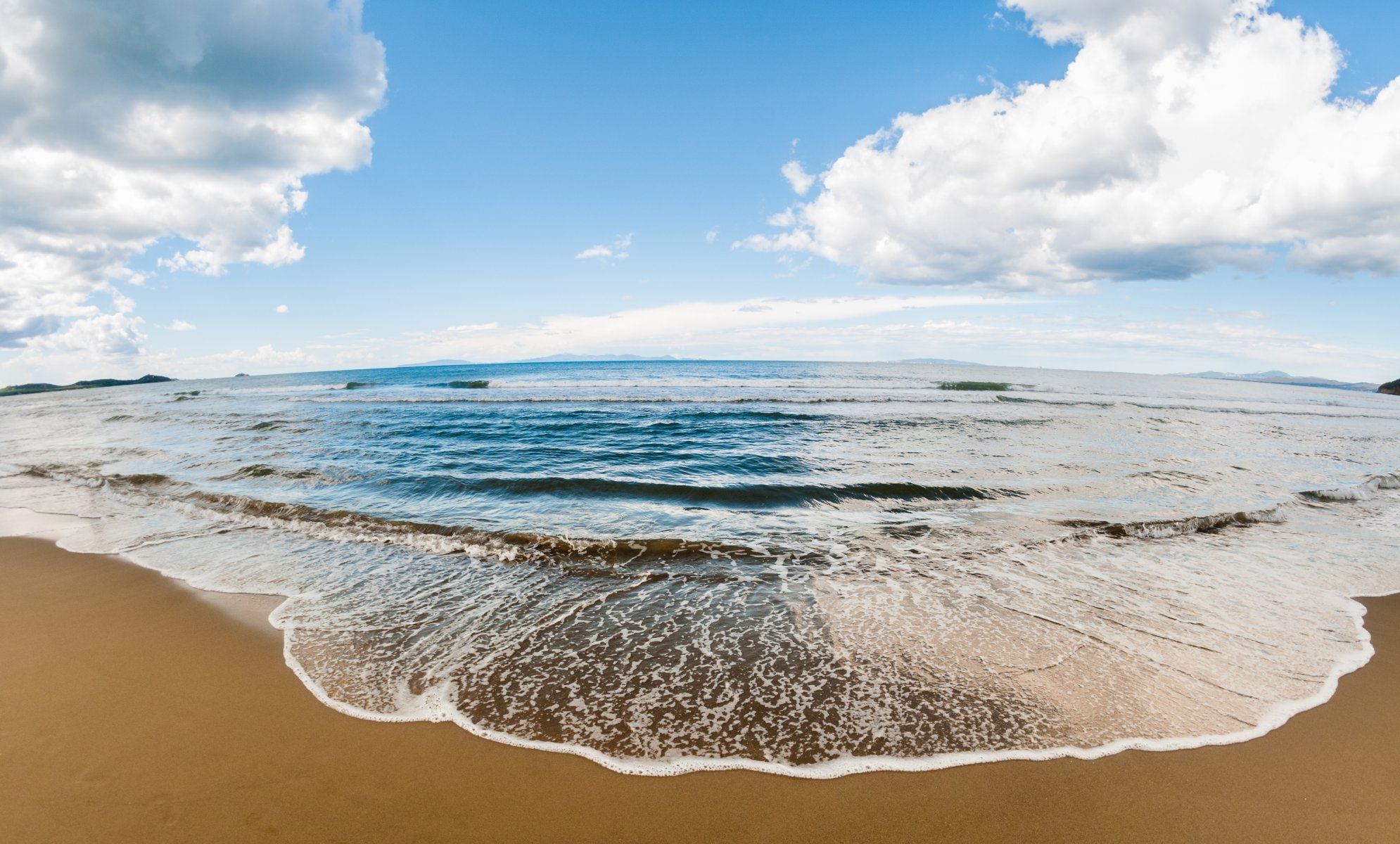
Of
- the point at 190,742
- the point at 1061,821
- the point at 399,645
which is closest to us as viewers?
the point at 1061,821

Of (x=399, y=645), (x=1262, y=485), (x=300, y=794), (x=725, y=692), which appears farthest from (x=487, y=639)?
(x=1262, y=485)

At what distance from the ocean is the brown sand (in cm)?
22

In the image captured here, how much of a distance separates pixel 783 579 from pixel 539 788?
4.33 m

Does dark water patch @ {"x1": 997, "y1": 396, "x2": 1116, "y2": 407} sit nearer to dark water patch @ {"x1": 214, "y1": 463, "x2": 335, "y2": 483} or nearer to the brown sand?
the brown sand

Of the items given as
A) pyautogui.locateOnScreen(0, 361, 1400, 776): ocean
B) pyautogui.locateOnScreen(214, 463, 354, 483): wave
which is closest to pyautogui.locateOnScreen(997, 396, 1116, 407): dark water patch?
pyautogui.locateOnScreen(0, 361, 1400, 776): ocean

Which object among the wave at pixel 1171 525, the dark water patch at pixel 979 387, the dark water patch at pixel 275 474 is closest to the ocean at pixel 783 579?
the wave at pixel 1171 525

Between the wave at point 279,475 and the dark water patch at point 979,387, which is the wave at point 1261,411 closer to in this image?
the dark water patch at point 979,387

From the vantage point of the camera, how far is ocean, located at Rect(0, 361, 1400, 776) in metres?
4.28

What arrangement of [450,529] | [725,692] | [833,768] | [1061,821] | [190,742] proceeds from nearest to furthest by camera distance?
[1061,821] → [833,768] → [190,742] → [725,692] → [450,529]

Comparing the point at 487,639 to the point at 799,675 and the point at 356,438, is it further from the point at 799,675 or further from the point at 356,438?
the point at 356,438

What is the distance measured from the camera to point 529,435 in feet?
68.0

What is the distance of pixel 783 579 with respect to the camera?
7258 mm

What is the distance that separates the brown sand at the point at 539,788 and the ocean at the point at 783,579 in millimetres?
216

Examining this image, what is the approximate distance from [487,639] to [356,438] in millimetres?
18198
